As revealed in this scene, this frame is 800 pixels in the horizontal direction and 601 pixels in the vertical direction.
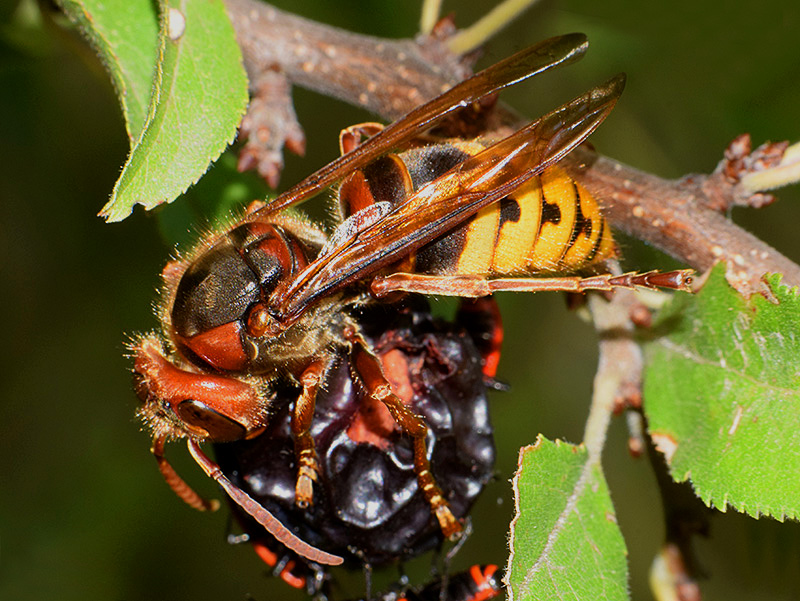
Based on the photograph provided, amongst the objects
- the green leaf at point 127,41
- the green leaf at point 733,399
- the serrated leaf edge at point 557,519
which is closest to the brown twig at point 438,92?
the green leaf at point 733,399

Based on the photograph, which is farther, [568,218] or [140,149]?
[568,218]

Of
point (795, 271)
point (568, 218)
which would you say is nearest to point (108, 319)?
point (568, 218)

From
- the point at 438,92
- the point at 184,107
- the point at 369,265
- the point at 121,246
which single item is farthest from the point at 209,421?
the point at 121,246

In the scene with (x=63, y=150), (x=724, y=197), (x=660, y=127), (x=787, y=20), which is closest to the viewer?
(x=724, y=197)

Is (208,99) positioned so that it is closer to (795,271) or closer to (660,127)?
(795,271)

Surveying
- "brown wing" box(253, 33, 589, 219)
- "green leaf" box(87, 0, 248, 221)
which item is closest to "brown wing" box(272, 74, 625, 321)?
"brown wing" box(253, 33, 589, 219)

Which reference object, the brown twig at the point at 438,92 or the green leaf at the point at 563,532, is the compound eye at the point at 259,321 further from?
the brown twig at the point at 438,92

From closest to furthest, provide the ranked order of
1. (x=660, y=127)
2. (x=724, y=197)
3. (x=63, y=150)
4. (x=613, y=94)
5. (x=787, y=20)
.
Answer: (x=613, y=94) < (x=724, y=197) < (x=787, y=20) < (x=63, y=150) < (x=660, y=127)
